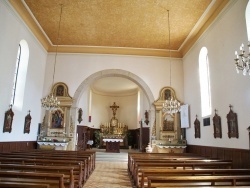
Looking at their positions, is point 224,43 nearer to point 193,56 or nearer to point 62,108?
point 193,56

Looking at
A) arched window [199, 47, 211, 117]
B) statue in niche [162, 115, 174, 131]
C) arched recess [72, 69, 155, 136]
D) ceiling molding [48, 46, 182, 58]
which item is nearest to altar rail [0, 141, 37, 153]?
arched recess [72, 69, 155, 136]

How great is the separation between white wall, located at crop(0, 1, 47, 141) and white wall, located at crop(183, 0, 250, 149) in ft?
27.9

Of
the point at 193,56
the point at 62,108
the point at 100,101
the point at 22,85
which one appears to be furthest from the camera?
the point at 100,101

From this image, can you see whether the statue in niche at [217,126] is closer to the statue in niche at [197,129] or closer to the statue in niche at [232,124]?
the statue in niche at [232,124]

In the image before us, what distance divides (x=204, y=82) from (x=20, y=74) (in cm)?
897

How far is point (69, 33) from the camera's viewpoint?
11.6 meters

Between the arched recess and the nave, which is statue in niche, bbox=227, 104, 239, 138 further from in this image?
the arched recess

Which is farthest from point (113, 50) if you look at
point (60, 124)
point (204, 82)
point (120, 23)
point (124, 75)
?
point (204, 82)

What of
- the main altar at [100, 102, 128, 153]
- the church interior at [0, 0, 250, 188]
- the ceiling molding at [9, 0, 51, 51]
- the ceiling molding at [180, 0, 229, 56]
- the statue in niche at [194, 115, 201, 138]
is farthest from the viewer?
the main altar at [100, 102, 128, 153]

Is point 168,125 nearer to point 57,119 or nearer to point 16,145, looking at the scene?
point 57,119

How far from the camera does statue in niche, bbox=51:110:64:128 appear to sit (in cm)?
1242

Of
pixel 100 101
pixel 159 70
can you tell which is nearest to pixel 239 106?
pixel 159 70

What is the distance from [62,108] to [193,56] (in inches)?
315

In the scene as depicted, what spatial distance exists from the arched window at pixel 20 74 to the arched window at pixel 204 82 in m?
8.68
